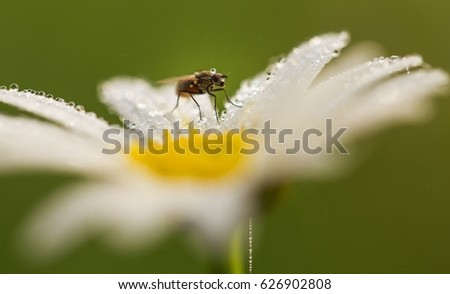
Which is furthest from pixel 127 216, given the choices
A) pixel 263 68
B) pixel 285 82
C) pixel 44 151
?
pixel 263 68

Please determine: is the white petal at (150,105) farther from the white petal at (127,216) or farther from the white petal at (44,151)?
the white petal at (127,216)

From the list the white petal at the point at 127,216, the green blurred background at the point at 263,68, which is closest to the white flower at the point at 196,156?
the white petal at the point at 127,216

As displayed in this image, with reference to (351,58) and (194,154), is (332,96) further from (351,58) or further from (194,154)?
(351,58)

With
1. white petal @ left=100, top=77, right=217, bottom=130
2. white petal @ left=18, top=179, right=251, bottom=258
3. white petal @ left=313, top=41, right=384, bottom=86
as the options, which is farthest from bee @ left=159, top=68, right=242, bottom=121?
white petal @ left=18, top=179, right=251, bottom=258
